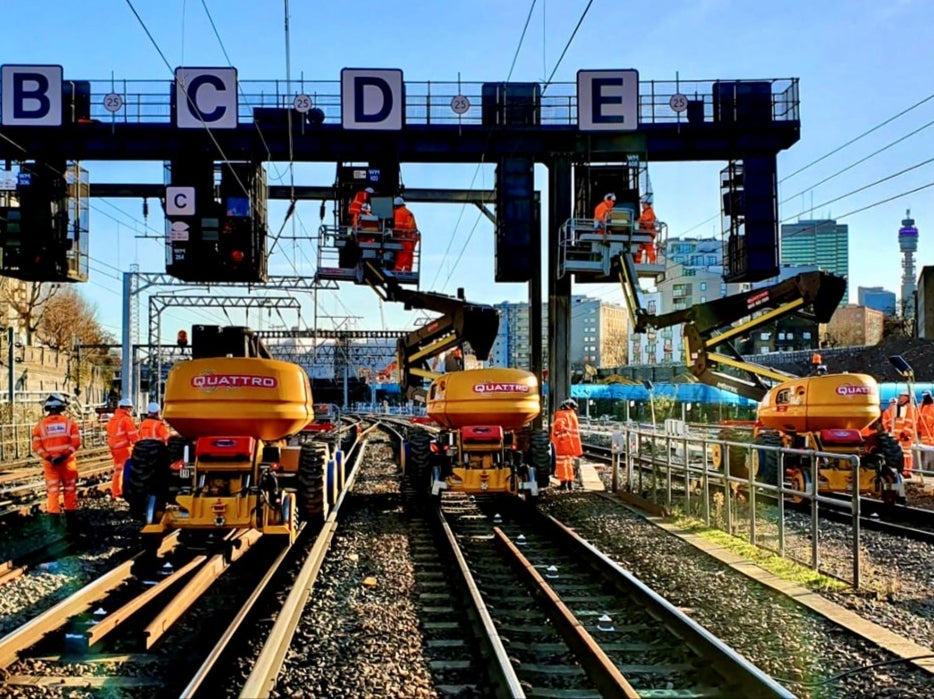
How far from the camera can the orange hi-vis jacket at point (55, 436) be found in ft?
41.3

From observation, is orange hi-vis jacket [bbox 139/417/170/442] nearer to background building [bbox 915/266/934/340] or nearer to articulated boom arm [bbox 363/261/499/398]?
articulated boom arm [bbox 363/261/499/398]

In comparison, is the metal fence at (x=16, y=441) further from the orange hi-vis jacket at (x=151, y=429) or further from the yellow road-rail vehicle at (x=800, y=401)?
the yellow road-rail vehicle at (x=800, y=401)

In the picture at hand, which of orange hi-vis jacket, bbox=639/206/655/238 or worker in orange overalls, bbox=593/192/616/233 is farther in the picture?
orange hi-vis jacket, bbox=639/206/655/238

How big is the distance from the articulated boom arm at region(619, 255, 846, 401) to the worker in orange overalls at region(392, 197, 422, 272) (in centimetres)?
661

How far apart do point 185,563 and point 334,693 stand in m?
4.91

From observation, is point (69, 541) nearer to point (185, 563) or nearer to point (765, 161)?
point (185, 563)

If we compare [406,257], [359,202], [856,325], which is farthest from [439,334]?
[856,325]

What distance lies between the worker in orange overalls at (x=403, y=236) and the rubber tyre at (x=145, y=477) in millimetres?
13537

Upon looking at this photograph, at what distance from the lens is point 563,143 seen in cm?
2406

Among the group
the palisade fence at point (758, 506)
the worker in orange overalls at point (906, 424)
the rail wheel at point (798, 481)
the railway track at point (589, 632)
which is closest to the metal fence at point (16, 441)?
the palisade fence at point (758, 506)

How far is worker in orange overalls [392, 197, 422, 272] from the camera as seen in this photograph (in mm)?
23891

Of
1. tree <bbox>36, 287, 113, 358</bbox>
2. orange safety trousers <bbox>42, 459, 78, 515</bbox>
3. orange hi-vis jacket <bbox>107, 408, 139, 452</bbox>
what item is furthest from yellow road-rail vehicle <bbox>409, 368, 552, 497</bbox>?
tree <bbox>36, 287, 113, 358</bbox>

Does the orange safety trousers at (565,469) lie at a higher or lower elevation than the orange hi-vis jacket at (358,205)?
lower

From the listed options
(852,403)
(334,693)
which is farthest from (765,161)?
(334,693)
